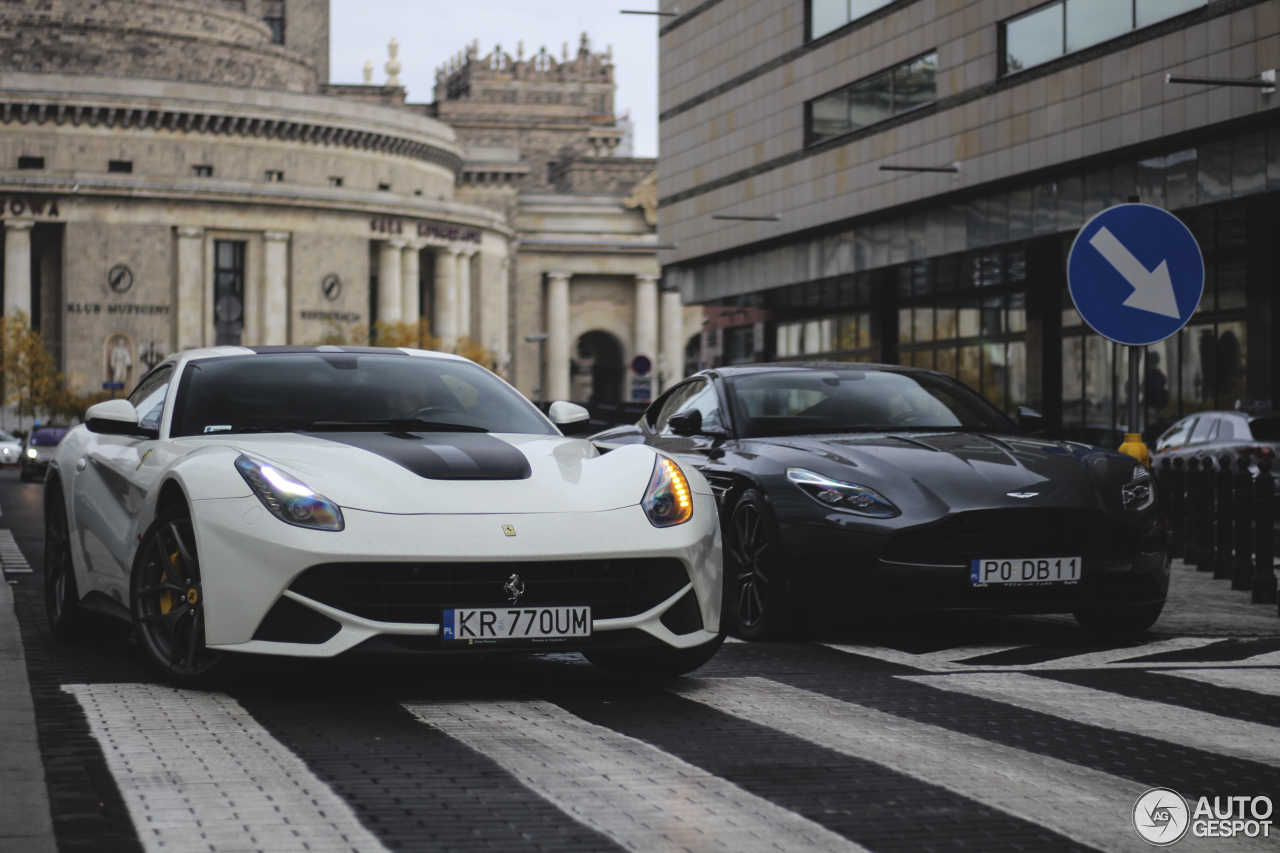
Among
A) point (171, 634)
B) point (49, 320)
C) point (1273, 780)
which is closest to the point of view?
point (1273, 780)

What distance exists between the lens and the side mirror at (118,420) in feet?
22.6

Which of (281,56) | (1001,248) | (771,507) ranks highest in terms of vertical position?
(281,56)

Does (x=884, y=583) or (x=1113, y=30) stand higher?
(x=1113, y=30)

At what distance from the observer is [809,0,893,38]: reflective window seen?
31397mm

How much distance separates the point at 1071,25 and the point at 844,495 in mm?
19447

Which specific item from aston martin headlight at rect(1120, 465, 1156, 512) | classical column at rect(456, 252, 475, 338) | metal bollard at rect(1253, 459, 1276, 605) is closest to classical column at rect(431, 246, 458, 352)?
classical column at rect(456, 252, 475, 338)

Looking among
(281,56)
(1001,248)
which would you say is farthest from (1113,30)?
(281,56)

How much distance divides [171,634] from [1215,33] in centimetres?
1943

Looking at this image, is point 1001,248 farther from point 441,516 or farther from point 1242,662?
point 441,516

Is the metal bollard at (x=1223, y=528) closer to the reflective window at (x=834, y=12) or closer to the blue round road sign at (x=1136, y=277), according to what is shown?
the blue round road sign at (x=1136, y=277)

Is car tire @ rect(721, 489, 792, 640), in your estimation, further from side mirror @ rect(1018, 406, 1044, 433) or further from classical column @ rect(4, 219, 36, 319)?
classical column @ rect(4, 219, 36, 319)

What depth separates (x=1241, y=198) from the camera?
22.3 m

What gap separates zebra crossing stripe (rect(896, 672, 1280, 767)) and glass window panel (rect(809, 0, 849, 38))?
27.2 m

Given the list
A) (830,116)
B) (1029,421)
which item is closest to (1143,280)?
(1029,421)
